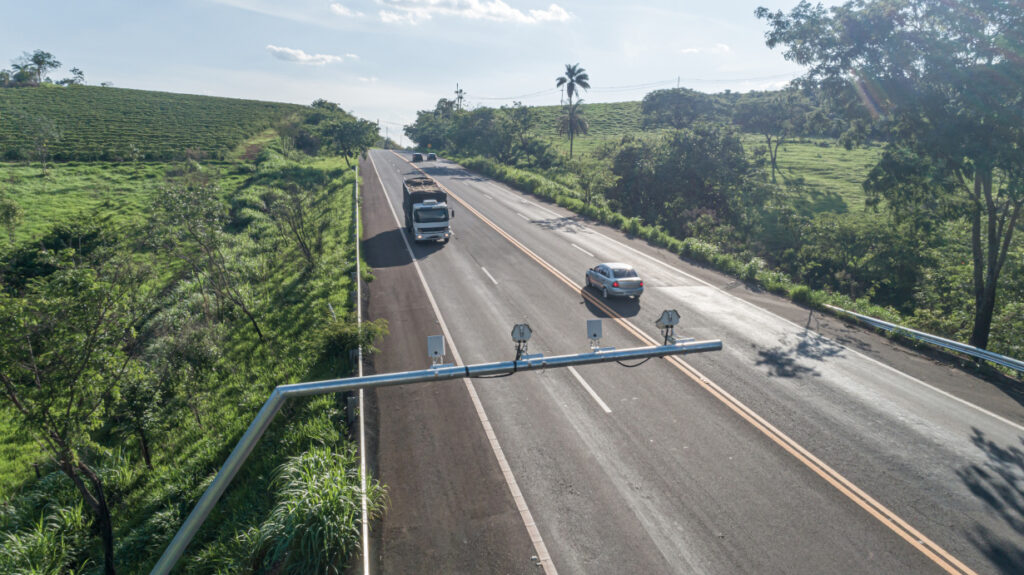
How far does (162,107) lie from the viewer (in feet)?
370

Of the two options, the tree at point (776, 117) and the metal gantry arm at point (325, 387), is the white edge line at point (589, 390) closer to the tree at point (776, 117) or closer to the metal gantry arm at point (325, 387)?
the metal gantry arm at point (325, 387)

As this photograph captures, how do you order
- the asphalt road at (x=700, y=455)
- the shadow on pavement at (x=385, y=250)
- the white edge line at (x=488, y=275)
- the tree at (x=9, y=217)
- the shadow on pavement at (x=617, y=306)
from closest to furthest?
1. the asphalt road at (x=700, y=455)
2. the shadow on pavement at (x=617, y=306)
3. the white edge line at (x=488, y=275)
4. the shadow on pavement at (x=385, y=250)
5. the tree at (x=9, y=217)

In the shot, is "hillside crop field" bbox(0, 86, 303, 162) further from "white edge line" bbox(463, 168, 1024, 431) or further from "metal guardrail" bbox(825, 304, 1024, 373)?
"metal guardrail" bbox(825, 304, 1024, 373)

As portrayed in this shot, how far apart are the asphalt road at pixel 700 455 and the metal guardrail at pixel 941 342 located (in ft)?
2.48

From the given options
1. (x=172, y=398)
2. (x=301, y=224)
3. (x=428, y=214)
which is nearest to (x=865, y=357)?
(x=428, y=214)

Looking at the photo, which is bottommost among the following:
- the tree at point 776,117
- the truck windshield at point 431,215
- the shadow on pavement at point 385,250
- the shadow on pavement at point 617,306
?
the shadow on pavement at point 617,306

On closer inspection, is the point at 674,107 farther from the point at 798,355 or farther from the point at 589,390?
the point at 589,390

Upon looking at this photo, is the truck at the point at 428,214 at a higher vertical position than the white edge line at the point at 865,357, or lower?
higher

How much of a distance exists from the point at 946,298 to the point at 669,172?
24.9 m

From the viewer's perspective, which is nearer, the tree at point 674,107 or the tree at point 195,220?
the tree at point 195,220

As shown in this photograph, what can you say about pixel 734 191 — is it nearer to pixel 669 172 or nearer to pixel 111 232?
pixel 669 172

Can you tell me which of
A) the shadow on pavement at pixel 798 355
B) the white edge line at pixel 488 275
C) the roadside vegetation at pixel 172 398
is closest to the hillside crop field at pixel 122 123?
the roadside vegetation at pixel 172 398

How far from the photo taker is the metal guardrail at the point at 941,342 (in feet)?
46.9

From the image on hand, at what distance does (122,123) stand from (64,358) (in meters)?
113
